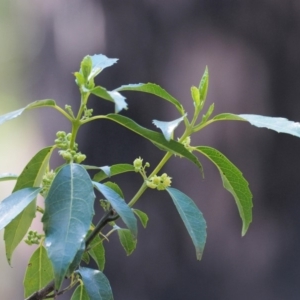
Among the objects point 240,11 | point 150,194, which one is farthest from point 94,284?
point 240,11

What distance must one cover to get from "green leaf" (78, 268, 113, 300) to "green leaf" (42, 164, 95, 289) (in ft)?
0.38

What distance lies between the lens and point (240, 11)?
4.07 ft

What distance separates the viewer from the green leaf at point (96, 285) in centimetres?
50

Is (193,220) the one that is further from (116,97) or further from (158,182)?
(116,97)

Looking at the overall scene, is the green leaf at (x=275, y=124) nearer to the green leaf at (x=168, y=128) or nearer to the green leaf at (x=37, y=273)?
the green leaf at (x=168, y=128)

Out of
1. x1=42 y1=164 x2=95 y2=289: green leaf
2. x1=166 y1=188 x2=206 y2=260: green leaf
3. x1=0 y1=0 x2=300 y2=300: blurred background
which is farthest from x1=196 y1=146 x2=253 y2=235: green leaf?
x1=0 y1=0 x2=300 y2=300: blurred background

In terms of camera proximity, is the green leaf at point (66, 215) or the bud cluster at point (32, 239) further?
the bud cluster at point (32, 239)

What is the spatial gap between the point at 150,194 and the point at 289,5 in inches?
25.6

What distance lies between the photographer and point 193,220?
0.49m

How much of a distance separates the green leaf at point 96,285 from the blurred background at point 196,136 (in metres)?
0.73

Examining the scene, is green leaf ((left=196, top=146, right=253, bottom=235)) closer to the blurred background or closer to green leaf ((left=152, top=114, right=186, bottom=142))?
green leaf ((left=152, top=114, right=186, bottom=142))

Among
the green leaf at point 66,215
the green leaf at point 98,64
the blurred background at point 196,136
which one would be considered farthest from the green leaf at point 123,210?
the blurred background at point 196,136

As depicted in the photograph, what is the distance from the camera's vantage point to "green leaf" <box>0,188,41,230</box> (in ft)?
1.34

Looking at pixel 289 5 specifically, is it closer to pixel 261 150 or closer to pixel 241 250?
pixel 261 150
